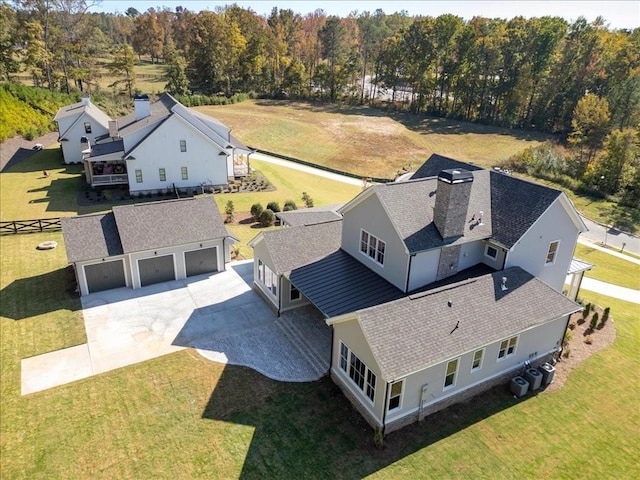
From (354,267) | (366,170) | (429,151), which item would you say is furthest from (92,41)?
(354,267)

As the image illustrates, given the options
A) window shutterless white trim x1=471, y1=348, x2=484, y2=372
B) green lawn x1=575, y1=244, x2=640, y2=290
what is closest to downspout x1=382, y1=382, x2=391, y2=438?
window shutterless white trim x1=471, y1=348, x2=484, y2=372

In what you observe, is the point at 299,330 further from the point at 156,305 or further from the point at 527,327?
the point at 527,327

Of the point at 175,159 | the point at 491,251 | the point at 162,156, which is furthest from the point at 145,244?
the point at 491,251

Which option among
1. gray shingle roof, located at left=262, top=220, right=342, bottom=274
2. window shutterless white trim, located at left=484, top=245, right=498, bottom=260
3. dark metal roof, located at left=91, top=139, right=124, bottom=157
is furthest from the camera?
dark metal roof, located at left=91, top=139, right=124, bottom=157

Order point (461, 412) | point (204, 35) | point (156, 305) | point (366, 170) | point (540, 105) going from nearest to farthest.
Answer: point (461, 412), point (156, 305), point (366, 170), point (540, 105), point (204, 35)

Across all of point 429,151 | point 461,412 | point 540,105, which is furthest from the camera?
point 540,105

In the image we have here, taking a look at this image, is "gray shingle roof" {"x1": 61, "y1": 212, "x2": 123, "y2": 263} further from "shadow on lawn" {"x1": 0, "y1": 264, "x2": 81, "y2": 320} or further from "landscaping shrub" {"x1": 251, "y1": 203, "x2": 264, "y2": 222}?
"landscaping shrub" {"x1": 251, "y1": 203, "x2": 264, "y2": 222}

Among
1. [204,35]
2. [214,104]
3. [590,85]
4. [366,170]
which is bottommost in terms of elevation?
[366,170]
